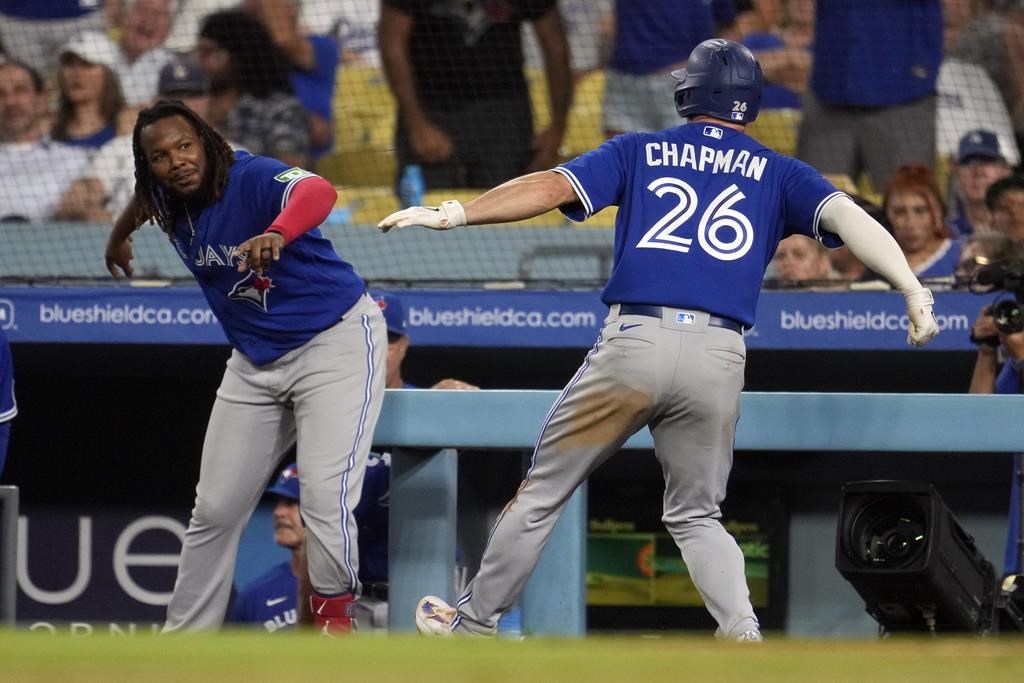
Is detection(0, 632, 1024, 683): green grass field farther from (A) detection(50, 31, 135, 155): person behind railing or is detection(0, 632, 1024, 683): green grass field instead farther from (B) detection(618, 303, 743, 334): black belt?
(A) detection(50, 31, 135, 155): person behind railing

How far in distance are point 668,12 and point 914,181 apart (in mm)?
1353

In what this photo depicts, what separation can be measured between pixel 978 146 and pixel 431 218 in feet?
13.0

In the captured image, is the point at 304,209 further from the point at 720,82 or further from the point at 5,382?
the point at 5,382

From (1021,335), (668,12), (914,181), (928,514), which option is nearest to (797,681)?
(928,514)

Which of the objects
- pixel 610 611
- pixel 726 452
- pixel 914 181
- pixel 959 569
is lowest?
pixel 610 611

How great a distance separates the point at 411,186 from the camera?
664 cm

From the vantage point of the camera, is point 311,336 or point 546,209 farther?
point 311,336

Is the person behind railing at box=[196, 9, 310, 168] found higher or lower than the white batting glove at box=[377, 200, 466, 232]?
higher

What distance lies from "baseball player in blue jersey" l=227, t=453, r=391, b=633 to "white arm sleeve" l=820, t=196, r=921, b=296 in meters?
1.67

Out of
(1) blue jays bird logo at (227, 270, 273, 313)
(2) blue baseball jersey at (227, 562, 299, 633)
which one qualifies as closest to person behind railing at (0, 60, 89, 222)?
(2) blue baseball jersey at (227, 562, 299, 633)

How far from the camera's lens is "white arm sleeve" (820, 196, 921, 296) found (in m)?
3.28

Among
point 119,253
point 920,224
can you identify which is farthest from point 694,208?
point 920,224

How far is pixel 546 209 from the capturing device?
3209 mm

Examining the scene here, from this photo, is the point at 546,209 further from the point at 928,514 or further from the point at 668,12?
the point at 668,12
